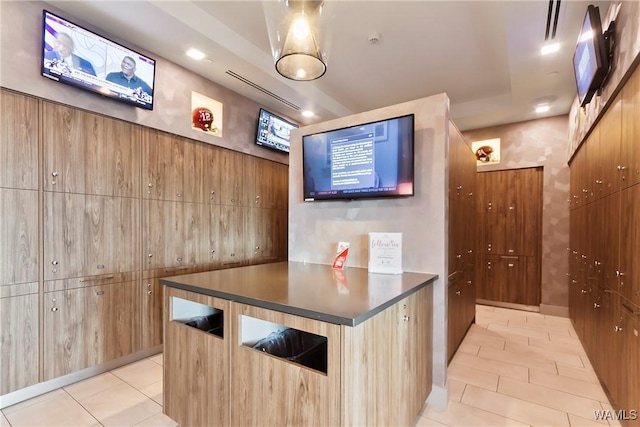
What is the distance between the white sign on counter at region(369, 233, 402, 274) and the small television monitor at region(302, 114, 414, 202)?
0.34m

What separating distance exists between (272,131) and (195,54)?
1560 mm

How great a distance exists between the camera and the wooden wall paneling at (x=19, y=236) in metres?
2.19

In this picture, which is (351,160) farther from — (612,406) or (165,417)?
(612,406)

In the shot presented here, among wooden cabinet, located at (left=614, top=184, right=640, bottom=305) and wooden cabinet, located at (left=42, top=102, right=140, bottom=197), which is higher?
wooden cabinet, located at (left=42, top=102, right=140, bottom=197)

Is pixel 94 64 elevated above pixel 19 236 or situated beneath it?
elevated above

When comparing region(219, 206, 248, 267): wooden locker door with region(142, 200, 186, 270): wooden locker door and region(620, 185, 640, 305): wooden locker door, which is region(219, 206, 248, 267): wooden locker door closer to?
region(142, 200, 186, 270): wooden locker door

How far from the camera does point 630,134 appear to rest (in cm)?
187

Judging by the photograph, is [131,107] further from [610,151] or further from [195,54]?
[610,151]

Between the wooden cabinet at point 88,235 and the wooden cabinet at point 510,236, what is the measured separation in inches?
198

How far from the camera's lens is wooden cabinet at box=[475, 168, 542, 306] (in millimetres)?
4801

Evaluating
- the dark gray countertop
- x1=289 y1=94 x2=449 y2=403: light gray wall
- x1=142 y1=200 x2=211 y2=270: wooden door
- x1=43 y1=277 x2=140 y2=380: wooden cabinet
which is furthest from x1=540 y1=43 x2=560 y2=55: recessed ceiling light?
x1=43 y1=277 x2=140 y2=380: wooden cabinet

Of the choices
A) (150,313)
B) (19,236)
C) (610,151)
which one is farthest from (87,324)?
(610,151)

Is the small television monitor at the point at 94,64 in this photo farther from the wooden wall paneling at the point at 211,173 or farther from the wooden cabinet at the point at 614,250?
the wooden cabinet at the point at 614,250

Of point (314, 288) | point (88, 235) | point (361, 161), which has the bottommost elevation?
point (314, 288)
